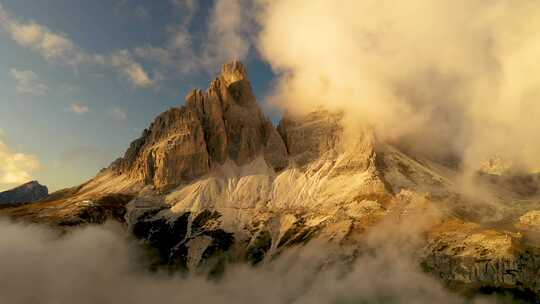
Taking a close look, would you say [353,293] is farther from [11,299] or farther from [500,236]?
[11,299]

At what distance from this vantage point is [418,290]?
629ft

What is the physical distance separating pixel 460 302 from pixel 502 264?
2467 cm

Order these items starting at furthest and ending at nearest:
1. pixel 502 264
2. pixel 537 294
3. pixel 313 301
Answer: pixel 313 301, pixel 502 264, pixel 537 294

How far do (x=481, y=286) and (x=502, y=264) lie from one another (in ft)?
42.0

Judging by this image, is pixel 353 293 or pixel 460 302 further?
pixel 353 293

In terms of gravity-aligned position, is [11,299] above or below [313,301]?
above

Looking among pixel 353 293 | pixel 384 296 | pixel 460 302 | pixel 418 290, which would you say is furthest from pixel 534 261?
pixel 353 293

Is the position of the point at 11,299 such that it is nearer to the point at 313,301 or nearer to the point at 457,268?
the point at 313,301

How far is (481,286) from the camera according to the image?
185250 millimetres

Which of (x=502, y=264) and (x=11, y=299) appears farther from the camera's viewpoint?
(x=11, y=299)

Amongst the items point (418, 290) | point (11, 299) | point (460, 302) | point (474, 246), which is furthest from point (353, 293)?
point (11, 299)

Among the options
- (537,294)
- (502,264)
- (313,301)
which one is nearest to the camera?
(537,294)

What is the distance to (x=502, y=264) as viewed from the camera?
186125mm

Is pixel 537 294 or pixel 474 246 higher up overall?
pixel 474 246
